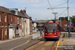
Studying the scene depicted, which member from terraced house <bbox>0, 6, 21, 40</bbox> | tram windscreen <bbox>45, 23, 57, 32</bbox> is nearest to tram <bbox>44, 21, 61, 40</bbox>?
tram windscreen <bbox>45, 23, 57, 32</bbox>

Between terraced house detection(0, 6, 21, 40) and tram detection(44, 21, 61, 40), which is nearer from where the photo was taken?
tram detection(44, 21, 61, 40)

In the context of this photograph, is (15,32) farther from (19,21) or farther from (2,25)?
(2,25)

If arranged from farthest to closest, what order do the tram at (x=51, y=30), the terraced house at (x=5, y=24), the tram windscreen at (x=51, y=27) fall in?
the terraced house at (x=5, y=24), the tram windscreen at (x=51, y=27), the tram at (x=51, y=30)

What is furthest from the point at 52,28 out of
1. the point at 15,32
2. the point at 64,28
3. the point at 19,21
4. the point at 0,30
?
the point at 64,28

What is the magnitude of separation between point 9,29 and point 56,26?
48.0 feet

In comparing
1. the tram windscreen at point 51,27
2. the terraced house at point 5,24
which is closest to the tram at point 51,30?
the tram windscreen at point 51,27

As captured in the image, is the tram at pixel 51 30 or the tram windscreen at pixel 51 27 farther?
the tram windscreen at pixel 51 27

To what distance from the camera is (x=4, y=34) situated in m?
29.9

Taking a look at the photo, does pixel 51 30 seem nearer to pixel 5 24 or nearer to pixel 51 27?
pixel 51 27

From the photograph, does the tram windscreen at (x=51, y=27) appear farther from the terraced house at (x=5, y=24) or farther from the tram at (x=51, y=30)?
the terraced house at (x=5, y=24)

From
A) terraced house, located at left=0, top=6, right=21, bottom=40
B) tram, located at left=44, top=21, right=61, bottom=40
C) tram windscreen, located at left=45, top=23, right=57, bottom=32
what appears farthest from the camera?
terraced house, located at left=0, top=6, right=21, bottom=40

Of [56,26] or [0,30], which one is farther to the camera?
[0,30]

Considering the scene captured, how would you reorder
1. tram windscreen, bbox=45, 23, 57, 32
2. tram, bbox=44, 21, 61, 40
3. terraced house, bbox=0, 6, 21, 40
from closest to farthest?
tram, bbox=44, 21, 61, 40
tram windscreen, bbox=45, 23, 57, 32
terraced house, bbox=0, 6, 21, 40

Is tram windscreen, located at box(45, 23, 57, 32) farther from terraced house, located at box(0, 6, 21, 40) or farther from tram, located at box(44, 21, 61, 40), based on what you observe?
Result: terraced house, located at box(0, 6, 21, 40)
